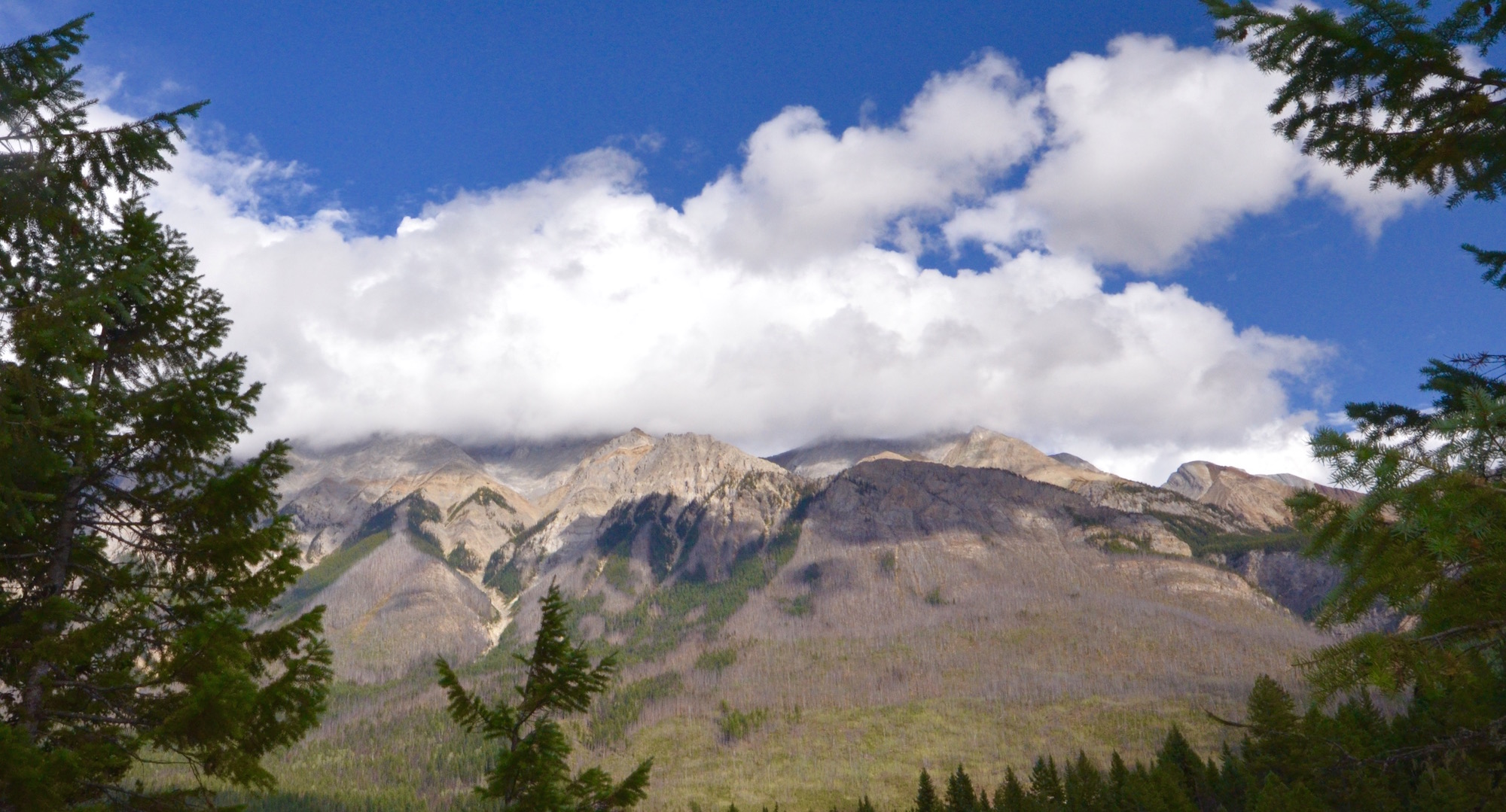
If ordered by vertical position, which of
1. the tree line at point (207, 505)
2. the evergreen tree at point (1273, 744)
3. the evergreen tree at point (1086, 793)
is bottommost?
the evergreen tree at point (1086, 793)

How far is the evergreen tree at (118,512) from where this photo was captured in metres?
9.55

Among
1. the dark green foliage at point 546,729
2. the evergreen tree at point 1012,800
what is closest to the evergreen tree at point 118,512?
the dark green foliage at point 546,729

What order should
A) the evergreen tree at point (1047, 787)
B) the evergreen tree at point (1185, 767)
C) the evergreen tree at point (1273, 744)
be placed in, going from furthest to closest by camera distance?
the evergreen tree at point (1047, 787)
the evergreen tree at point (1185, 767)
the evergreen tree at point (1273, 744)

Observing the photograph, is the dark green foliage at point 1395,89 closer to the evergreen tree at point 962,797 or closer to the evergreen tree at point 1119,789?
the evergreen tree at point 1119,789

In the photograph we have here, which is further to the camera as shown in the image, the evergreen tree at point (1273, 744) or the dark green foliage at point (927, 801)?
the dark green foliage at point (927, 801)

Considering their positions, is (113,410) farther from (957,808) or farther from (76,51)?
(957,808)

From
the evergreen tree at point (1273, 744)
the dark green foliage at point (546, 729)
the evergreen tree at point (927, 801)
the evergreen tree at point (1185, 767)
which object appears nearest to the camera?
the dark green foliage at point (546, 729)

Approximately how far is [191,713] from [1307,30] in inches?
589

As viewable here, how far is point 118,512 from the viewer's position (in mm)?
11461

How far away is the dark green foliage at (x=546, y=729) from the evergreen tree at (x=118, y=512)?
11.6 ft

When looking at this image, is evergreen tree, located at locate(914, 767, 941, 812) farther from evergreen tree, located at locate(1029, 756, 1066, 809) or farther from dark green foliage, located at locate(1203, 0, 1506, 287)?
dark green foliage, located at locate(1203, 0, 1506, 287)

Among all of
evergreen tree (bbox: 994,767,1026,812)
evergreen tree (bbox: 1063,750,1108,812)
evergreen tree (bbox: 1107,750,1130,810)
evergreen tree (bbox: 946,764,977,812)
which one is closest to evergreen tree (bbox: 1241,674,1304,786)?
evergreen tree (bbox: 1107,750,1130,810)

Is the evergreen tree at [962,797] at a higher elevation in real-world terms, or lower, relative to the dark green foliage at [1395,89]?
lower

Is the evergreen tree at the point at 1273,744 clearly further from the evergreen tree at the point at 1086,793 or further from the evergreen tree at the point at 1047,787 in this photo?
the evergreen tree at the point at 1047,787
